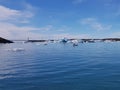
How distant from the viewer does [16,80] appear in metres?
14.8

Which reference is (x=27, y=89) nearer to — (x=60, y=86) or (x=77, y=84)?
(x=60, y=86)

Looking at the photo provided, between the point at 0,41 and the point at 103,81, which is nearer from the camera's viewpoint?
the point at 103,81

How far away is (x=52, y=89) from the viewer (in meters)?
12.4

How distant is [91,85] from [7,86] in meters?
4.96

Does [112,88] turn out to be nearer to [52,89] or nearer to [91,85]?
[91,85]

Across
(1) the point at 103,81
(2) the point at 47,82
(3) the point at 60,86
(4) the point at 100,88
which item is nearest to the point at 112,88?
(4) the point at 100,88

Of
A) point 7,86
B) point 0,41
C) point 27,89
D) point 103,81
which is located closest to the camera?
point 27,89

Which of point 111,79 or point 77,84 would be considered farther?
point 111,79

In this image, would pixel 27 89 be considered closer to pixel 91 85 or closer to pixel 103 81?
pixel 91 85

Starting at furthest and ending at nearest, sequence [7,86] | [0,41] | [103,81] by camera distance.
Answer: [0,41], [103,81], [7,86]

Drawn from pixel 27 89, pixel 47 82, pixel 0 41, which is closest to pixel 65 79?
pixel 47 82

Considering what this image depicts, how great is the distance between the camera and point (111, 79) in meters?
14.7

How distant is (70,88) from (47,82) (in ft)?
7.12

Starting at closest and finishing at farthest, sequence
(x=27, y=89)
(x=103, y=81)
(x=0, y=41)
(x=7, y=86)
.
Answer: (x=27, y=89), (x=7, y=86), (x=103, y=81), (x=0, y=41)
